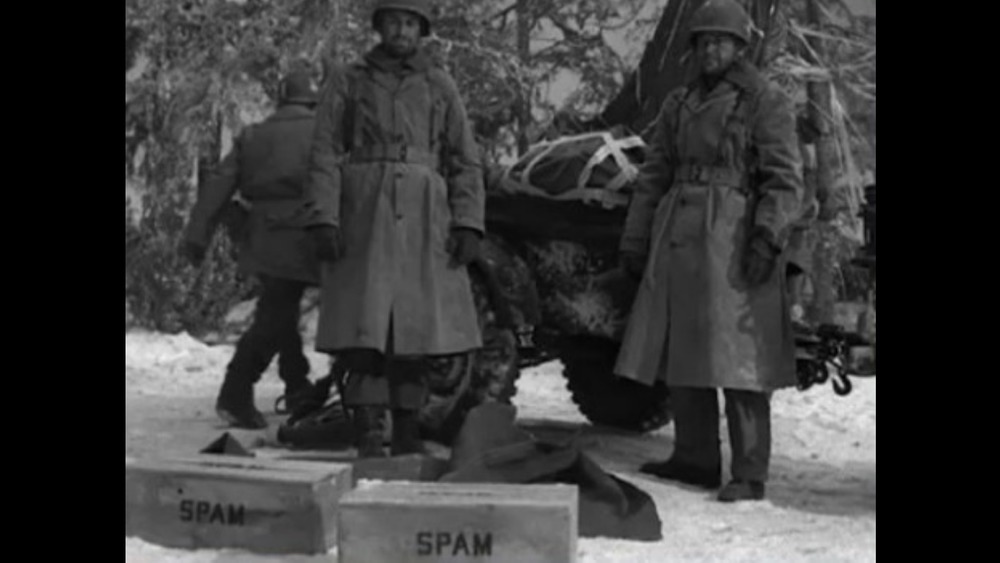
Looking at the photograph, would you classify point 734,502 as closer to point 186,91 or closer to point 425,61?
point 425,61

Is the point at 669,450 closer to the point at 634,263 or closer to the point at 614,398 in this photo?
the point at 614,398

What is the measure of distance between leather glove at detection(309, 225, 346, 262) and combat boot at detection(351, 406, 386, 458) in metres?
0.61

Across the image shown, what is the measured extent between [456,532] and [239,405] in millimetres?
3740

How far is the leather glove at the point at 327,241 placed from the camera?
5.73 metres

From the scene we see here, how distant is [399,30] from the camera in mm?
5820

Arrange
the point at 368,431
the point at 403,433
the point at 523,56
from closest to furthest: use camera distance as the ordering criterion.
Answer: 1. the point at 368,431
2. the point at 403,433
3. the point at 523,56

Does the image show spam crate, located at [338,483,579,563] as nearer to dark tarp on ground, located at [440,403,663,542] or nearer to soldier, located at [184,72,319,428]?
dark tarp on ground, located at [440,403,663,542]

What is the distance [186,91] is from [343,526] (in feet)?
24.5

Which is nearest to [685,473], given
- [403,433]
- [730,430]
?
[730,430]

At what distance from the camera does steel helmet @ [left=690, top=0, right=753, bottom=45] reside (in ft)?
18.7

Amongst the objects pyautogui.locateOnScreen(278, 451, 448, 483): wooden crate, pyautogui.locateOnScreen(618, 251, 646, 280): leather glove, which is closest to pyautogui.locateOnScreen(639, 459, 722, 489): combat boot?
pyautogui.locateOnScreen(618, 251, 646, 280): leather glove

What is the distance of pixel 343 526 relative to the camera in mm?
3996

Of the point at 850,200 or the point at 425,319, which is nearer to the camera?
the point at 425,319
